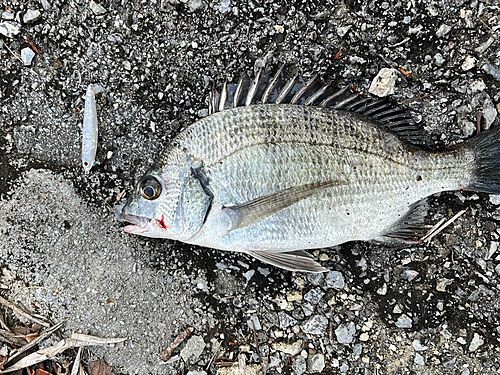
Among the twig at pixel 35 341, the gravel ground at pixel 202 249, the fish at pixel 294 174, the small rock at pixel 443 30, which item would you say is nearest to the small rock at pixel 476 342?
the gravel ground at pixel 202 249

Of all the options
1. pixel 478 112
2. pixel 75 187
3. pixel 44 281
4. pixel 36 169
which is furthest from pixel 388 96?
pixel 44 281

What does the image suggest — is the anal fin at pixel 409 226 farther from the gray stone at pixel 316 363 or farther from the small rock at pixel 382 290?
the gray stone at pixel 316 363

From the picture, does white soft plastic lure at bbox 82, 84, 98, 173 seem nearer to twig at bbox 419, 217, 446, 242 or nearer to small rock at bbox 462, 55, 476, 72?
twig at bbox 419, 217, 446, 242

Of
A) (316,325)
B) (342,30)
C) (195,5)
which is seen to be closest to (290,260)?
(316,325)

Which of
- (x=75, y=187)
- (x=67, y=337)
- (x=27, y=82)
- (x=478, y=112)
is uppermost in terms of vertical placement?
(x=27, y=82)

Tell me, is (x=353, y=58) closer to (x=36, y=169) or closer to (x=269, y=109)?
(x=269, y=109)

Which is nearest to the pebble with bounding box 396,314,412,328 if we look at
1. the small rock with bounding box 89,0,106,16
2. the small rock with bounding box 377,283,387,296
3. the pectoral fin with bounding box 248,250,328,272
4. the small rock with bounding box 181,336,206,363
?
the small rock with bounding box 377,283,387,296
